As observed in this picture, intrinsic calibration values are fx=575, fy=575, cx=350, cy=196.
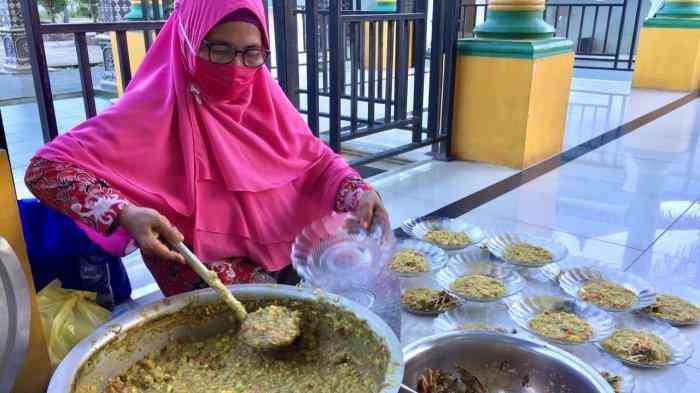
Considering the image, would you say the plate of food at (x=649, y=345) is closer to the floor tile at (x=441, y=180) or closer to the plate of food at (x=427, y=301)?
the plate of food at (x=427, y=301)

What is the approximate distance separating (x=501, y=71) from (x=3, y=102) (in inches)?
183

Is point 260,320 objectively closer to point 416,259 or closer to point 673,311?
point 416,259

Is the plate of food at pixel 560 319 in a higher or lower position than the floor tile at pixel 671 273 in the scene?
higher

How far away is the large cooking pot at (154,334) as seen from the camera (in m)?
0.80

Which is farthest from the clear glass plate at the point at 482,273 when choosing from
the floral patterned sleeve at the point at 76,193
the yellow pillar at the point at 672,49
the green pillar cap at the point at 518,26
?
the yellow pillar at the point at 672,49

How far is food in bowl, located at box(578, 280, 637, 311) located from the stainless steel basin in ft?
2.41

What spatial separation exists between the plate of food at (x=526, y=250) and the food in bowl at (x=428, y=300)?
14.6 inches

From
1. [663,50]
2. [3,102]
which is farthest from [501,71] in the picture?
[3,102]

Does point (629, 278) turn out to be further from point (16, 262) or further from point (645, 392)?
point (16, 262)

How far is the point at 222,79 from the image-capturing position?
126 centimetres

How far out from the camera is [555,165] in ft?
11.5

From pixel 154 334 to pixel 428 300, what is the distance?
102cm

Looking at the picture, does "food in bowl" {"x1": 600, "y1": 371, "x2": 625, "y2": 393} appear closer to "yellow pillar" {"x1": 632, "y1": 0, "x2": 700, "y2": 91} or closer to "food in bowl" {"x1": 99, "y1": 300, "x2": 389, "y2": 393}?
"food in bowl" {"x1": 99, "y1": 300, "x2": 389, "y2": 393}

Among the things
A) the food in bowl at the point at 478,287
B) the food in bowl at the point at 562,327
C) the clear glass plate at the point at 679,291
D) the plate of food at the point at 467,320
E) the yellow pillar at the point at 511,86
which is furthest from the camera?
the yellow pillar at the point at 511,86
